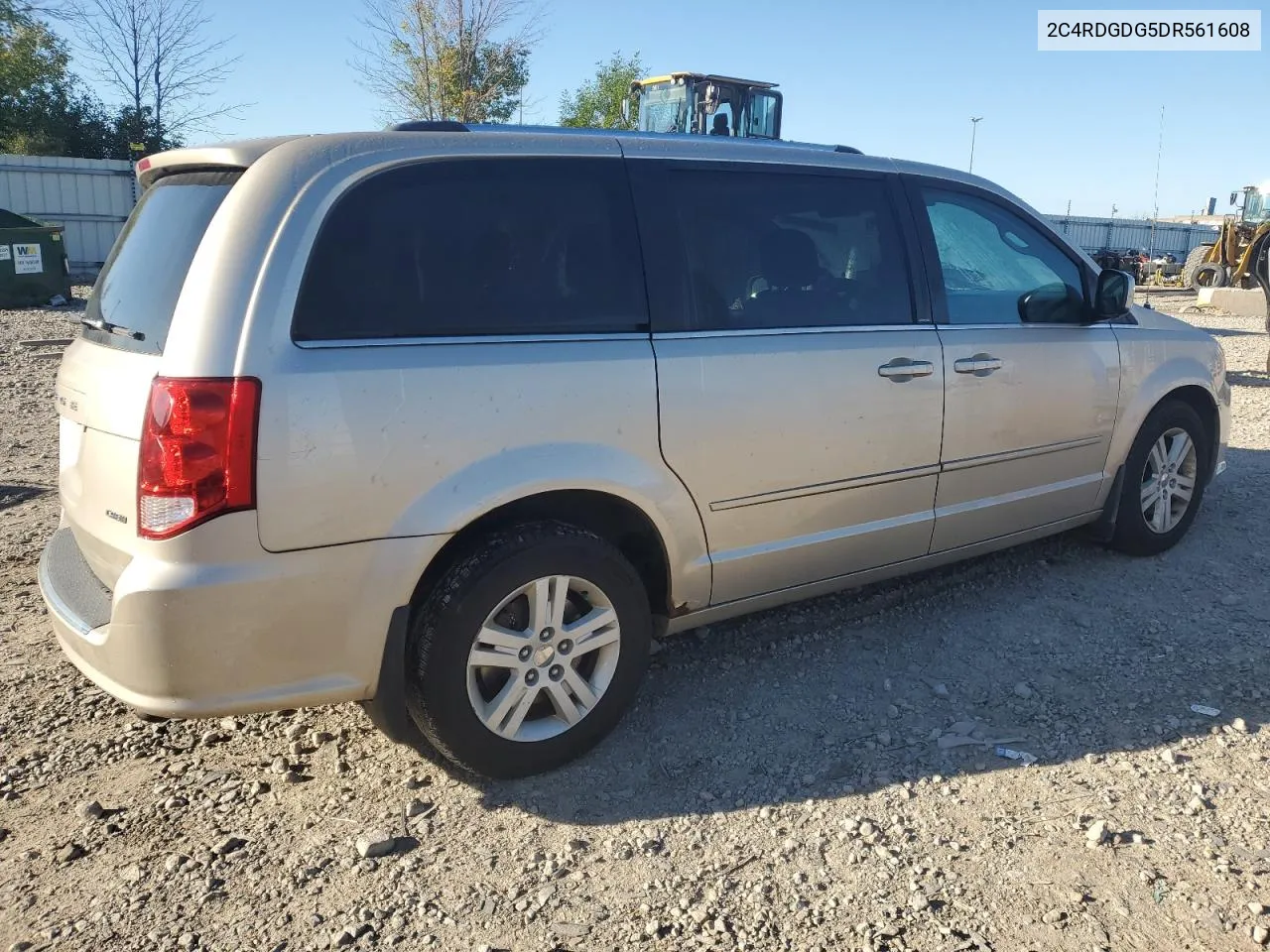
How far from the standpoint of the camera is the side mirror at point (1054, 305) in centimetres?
436

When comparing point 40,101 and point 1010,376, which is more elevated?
point 40,101

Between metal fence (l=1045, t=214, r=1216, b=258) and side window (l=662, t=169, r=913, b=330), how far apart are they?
35369 millimetres

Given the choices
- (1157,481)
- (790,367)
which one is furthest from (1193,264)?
(790,367)

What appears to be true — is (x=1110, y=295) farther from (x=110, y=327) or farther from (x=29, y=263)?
(x=29, y=263)

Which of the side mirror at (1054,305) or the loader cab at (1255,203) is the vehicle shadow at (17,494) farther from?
the loader cab at (1255,203)

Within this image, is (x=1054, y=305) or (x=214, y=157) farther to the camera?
(x=1054, y=305)

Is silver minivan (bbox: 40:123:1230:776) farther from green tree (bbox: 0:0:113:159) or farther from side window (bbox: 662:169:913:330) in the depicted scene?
green tree (bbox: 0:0:113:159)

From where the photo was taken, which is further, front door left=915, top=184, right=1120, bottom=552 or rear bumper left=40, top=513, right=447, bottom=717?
front door left=915, top=184, right=1120, bottom=552

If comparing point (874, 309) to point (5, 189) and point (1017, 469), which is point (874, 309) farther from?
point (5, 189)

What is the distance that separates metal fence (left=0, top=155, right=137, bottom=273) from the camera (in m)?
20.3

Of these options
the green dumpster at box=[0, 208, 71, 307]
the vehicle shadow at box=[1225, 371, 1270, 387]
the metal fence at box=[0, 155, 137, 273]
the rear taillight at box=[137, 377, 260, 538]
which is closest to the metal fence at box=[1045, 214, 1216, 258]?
the vehicle shadow at box=[1225, 371, 1270, 387]

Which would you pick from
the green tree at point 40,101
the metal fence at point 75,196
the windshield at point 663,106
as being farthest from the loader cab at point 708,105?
the green tree at point 40,101

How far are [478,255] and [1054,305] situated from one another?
9.01ft

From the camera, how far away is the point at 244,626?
A: 8.54ft
